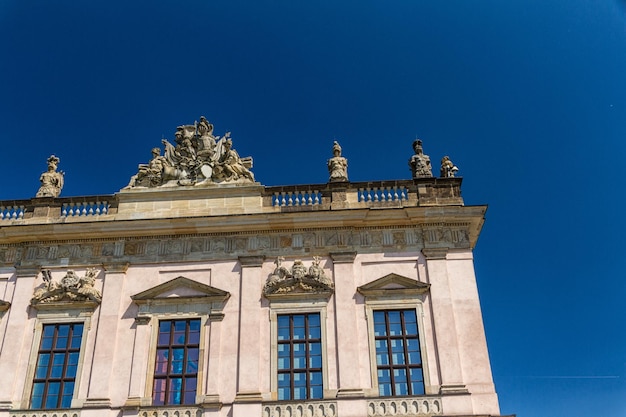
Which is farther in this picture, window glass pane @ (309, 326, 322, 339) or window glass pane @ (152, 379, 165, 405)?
window glass pane @ (309, 326, 322, 339)

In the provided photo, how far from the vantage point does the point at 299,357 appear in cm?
1827

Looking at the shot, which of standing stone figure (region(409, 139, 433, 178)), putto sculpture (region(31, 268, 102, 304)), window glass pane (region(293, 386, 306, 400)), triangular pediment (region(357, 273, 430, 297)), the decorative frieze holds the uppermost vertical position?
standing stone figure (region(409, 139, 433, 178))

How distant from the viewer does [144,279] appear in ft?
64.5

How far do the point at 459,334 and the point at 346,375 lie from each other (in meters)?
3.14

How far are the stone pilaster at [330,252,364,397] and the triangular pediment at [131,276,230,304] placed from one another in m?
3.07

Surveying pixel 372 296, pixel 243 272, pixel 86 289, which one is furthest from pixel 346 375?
pixel 86 289

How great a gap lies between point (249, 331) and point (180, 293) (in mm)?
2310

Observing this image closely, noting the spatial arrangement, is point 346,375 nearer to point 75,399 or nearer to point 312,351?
point 312,351

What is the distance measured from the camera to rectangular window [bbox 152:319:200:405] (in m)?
18.0

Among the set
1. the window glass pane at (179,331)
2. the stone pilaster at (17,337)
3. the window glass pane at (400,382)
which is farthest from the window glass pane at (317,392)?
the stone pilaster at (17,337)

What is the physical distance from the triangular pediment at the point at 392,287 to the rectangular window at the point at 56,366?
308 inches

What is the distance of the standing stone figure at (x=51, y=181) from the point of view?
21609 millimetres

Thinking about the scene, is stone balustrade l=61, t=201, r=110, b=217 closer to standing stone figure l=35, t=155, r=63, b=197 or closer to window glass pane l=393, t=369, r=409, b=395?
standing stone figure l=35, t=155, r=63, b=197

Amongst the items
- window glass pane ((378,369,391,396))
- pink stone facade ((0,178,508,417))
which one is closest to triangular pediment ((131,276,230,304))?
pink stone facade ((0,178,508,417))
